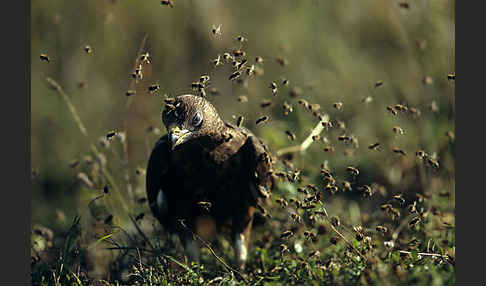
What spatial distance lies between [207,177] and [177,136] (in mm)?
482

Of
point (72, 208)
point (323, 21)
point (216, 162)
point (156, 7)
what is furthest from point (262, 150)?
point (156, 7)

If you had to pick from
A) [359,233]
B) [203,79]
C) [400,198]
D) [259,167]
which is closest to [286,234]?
[359,233]

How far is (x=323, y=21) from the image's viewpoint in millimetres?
7605

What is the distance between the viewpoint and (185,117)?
4125mm

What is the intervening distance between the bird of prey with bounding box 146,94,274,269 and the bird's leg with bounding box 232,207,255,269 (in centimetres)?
1

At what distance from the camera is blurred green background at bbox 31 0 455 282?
19.8 feet

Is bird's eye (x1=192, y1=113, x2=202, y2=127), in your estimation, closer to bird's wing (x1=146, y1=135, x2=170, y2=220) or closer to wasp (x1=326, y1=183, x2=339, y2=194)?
bird's wing (x1=146, y1=135, x2=170, y2=220)

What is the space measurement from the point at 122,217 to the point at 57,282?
1.92m

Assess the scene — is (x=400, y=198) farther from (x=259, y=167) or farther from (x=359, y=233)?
(x=259, y=167)

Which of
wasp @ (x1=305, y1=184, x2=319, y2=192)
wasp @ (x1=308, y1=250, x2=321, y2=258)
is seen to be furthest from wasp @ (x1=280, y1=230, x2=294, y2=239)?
wasp @ (x1=305, y1=184, x2=319, y2=192)

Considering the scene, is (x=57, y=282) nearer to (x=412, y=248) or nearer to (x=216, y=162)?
(x=216, y=162)

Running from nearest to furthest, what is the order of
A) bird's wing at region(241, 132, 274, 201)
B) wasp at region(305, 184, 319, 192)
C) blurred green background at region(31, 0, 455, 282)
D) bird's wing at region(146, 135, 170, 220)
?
wasp at region(305, 184, 319, 192) < bird's wing at region(241, 132, 274, 201) < bird's wing at region(146, 135, 170, 220) < blurred green background at region(31, 0, 455, 282)

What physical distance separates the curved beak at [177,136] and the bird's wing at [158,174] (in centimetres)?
34

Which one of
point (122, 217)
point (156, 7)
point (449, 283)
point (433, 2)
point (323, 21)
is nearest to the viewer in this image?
point (449, 283)
